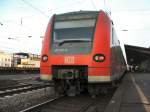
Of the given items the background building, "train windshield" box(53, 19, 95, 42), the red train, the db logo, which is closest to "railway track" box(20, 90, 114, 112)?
the red train

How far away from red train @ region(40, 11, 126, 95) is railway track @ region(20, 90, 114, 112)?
41cm

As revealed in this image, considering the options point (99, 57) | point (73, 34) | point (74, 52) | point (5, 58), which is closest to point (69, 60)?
point (74, 52)

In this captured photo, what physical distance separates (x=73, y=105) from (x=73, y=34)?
8.43 feet

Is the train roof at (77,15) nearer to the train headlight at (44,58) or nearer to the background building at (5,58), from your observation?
the train headlight at (44,58)

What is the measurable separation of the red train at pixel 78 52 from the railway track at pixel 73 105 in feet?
1.36

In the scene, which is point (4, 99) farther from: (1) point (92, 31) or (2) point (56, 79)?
(1) point (92, 31)

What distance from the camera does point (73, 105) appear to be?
10.4 m

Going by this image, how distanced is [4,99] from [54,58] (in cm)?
235

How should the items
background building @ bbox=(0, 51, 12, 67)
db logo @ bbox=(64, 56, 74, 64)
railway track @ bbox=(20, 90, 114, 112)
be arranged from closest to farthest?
railway track @ bbox=(20, 90, 114, 112) < db logo @ bbox=(64, 56, 74, 64) < background building @ bbox=(0, 51, 12, 67)

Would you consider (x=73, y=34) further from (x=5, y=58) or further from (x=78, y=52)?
(x=5, y=58)

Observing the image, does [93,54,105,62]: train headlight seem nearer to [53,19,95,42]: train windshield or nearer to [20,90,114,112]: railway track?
[53,19,95,42]: train windshield

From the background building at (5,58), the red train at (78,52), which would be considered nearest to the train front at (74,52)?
the red train at (78,52)

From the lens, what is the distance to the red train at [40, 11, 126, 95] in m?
10.8

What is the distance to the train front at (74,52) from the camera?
35.3ft
